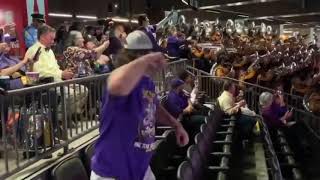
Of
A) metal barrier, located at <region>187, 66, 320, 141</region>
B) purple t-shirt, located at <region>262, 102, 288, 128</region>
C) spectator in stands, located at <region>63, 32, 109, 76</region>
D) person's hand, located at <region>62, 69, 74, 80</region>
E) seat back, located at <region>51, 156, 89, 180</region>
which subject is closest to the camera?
seat back, located at <region>51, 156, 89, 180</region>

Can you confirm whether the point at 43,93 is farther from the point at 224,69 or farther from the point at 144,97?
the point at 224,69

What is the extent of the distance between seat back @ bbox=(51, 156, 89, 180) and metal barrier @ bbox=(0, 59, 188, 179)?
34 cm

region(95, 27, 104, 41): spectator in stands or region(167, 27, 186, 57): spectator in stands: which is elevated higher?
region(95, 27, 104, 41): spectator in stands

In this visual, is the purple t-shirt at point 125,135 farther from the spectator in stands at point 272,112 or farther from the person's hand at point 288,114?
the person's hand at point 288,114

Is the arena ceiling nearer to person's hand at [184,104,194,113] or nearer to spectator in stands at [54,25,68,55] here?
person's hand at [184,104,194,113]

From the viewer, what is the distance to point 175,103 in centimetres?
664

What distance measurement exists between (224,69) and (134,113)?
358 inches

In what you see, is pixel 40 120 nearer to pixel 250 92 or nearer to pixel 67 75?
pixel 67 75

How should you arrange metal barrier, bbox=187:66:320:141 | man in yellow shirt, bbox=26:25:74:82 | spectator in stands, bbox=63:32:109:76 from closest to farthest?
man in yellow shirt, bbox=26:25:74:82
spectator in stands, bbox=63:32:109:76
metal barrier, bbox=187:66:320:141

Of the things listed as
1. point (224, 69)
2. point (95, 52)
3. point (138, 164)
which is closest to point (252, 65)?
point (224, 69)

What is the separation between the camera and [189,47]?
40.3ft

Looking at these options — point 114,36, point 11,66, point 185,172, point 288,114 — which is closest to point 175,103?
point 114,36

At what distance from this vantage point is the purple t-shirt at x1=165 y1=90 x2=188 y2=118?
21.3ft

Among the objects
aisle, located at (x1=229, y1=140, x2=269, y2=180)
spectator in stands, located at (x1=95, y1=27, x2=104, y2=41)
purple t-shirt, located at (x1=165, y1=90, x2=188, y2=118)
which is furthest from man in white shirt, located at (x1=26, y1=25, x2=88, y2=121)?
aisle, located at (x1=229, y1=140, x2=269, y2=180)
